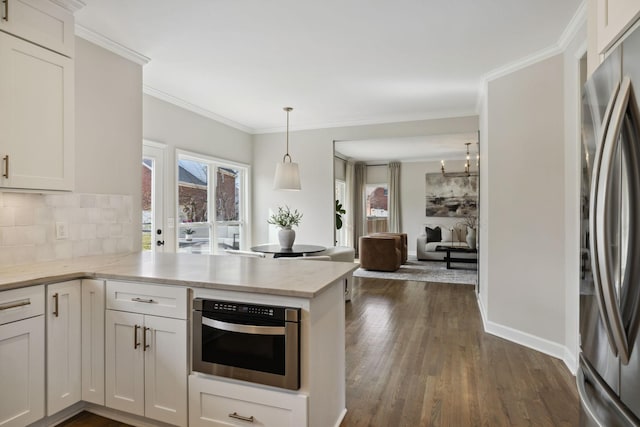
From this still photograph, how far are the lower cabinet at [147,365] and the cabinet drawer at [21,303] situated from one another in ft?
1.11

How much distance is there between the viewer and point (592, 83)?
1.21 meters

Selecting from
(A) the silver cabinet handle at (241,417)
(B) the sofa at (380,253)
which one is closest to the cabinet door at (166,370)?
(A) the silver cabinet handle at (241,417)

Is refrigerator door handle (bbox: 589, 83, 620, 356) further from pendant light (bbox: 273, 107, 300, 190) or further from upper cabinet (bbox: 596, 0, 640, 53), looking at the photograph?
pendant light (bbox: 273, 107, 300, 190)

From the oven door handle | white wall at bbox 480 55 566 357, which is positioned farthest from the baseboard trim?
the oven door handle

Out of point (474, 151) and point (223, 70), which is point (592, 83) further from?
point (474, 151)

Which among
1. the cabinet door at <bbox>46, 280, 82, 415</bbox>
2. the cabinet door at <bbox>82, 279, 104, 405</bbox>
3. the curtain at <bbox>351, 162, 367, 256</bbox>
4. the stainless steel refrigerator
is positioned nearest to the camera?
the stainless steel refrigerator

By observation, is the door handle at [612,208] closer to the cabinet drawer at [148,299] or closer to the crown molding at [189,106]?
the cabinet drawer at [148,299]

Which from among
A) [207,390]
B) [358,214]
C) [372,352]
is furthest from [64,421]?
[358,214]

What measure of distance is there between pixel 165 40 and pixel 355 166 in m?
7.63

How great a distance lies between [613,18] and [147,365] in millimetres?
2480

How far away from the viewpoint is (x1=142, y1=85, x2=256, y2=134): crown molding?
4.29 m

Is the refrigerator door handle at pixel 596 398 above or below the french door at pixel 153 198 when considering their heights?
below

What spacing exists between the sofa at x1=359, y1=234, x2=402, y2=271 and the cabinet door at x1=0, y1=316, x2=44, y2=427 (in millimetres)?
5718

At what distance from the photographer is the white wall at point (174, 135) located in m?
4.33
